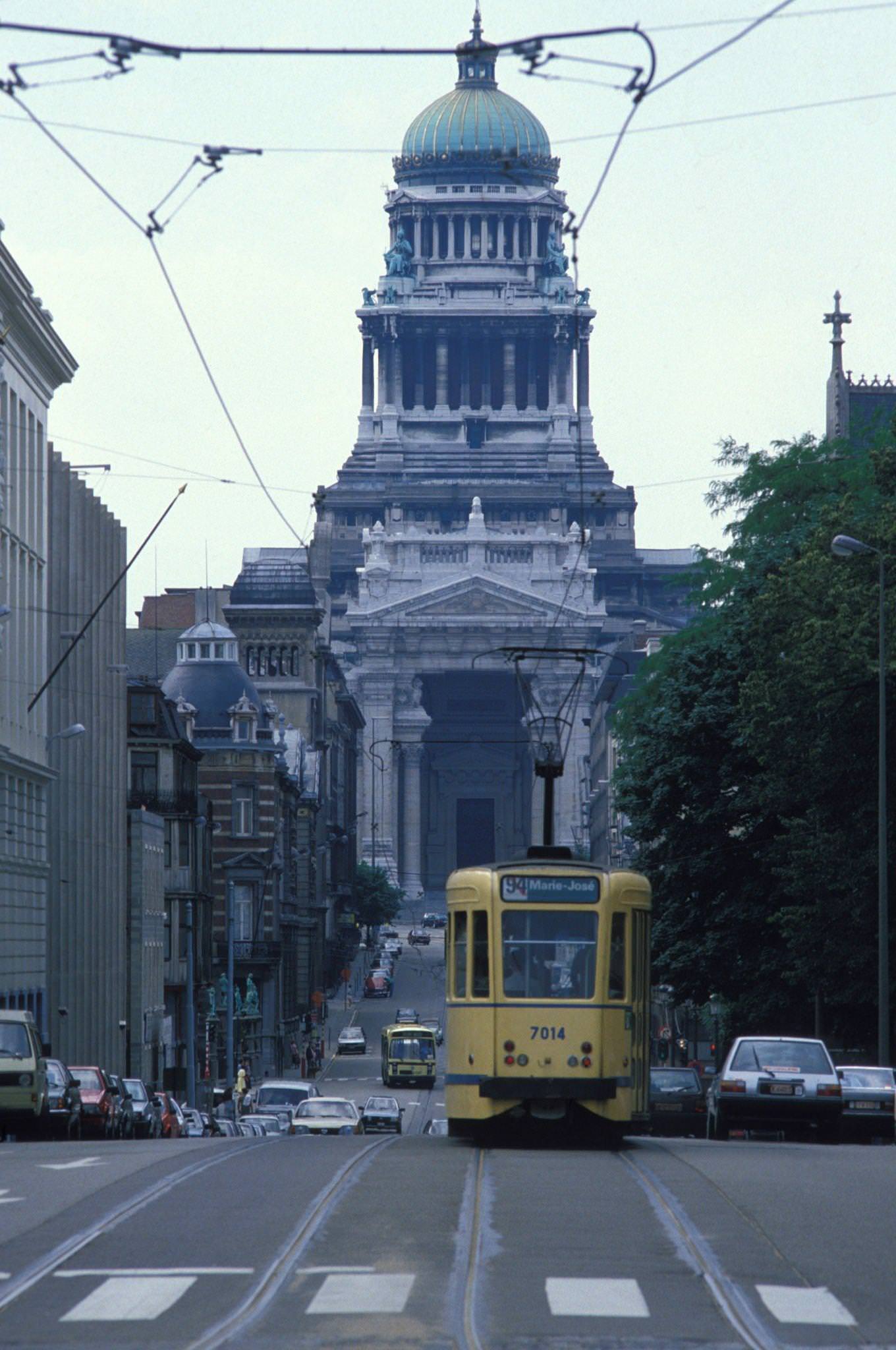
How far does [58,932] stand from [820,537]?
2489 cm

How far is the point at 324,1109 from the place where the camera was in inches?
2051

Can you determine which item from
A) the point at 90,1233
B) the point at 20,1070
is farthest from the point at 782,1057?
the point at 90,1233

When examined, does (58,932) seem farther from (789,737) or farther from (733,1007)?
(789,737)

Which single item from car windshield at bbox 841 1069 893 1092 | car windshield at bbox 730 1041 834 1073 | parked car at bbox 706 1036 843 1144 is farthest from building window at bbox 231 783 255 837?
car windshield at bbox 730 1041 834 1073

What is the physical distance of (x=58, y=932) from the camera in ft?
210

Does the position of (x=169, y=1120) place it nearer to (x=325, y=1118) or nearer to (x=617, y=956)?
(x=325, y=1118)

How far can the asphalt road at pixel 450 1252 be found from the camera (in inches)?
577

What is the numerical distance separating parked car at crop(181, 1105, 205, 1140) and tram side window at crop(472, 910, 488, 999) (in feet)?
72.4

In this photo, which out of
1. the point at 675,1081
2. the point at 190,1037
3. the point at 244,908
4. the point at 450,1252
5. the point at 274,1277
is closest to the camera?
the point at 274,1277

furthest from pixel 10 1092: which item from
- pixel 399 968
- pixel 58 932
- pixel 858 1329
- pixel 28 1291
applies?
pixel 399 968

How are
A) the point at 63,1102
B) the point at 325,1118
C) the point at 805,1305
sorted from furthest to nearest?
the point at 325,1118 → the point at 63,1102 → the point at 805,1305

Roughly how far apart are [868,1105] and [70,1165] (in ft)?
47.8

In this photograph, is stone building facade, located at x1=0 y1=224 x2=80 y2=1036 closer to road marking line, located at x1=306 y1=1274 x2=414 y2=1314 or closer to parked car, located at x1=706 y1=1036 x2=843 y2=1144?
parked car, located at x1=706 y1=1036 x2=843 y2=1144

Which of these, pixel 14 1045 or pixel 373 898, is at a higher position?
pixel 14 1045
